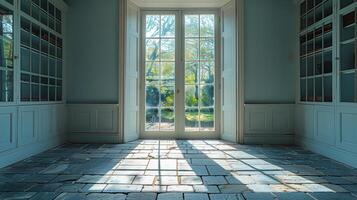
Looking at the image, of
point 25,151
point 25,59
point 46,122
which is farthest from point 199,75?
point 25,151

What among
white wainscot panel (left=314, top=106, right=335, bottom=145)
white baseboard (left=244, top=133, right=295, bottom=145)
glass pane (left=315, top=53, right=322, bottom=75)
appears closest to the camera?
white wainscot panel (left=314, top=106, right=335, bottom=145)

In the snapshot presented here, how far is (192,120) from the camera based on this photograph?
5023 millimetres

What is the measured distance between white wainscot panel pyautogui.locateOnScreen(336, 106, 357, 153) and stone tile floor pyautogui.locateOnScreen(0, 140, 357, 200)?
260 mm

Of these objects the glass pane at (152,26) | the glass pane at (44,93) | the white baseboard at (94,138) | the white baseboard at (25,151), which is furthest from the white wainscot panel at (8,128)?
the glass pane at (152,26)

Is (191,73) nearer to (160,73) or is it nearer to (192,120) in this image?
(160,73)

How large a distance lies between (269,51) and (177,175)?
2952 millimetres

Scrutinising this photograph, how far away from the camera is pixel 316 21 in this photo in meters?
3.82

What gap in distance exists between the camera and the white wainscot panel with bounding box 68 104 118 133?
4.53m

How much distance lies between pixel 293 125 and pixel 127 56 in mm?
3131

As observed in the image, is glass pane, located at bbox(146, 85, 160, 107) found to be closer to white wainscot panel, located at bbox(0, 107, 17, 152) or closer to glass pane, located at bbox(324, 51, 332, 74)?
white wainscot panel, located at bbox(0, 107, 17, 152)

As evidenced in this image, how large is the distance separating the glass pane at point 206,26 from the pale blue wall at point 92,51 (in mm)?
1615

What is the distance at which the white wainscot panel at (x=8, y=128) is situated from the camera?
115 inches

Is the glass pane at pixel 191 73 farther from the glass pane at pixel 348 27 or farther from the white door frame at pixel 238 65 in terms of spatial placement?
the glass pane at pixel 348 27

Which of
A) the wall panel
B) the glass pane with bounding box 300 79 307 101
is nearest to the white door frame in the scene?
the wall panel
